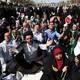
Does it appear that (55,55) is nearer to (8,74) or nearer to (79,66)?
(79,66)

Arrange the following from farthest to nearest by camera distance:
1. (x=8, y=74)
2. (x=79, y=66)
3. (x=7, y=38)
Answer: (x=7, y=38) < (x=8, y=74) < (x=79, y=66)

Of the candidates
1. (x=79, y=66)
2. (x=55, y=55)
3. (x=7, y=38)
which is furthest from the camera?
(x=7, y=38)

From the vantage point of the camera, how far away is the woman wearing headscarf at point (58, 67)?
21.8ft

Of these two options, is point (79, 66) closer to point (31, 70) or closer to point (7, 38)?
point (31, 70)

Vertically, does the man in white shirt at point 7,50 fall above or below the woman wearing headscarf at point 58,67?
below

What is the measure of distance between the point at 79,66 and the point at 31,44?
1585 mm

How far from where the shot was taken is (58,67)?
671 centimetres

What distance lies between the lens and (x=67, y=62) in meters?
6.77

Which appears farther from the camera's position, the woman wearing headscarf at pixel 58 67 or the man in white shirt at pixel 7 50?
the man in white shirt at pixel 7 50

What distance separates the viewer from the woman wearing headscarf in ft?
21.8

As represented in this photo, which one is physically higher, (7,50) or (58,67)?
(58,67)

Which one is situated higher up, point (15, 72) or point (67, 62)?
point (67, 62)

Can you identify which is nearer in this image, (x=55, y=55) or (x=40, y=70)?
(x=55, y=55)

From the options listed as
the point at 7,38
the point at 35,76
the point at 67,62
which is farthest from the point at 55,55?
the point at 7,38
